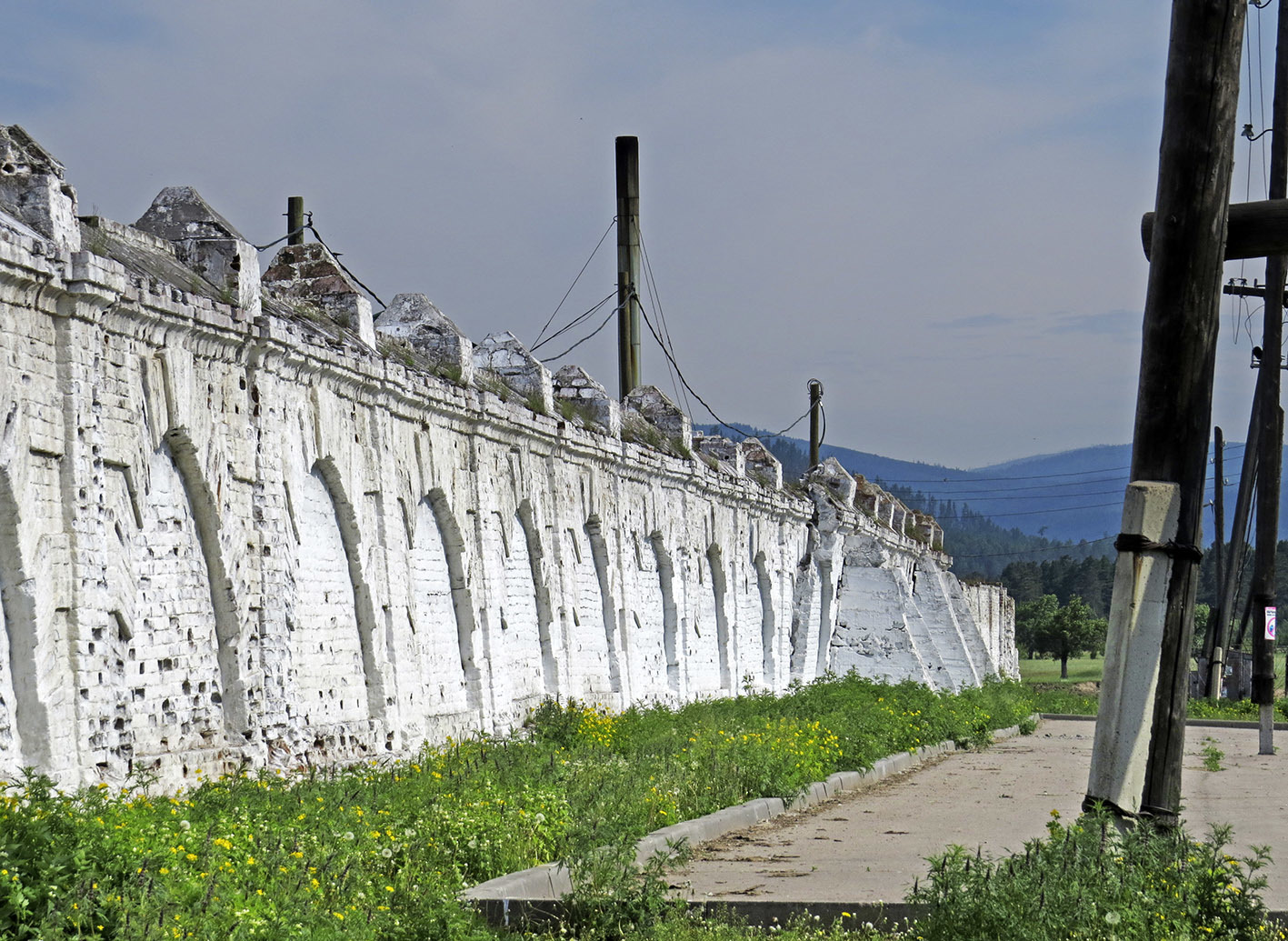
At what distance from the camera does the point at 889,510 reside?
127ft

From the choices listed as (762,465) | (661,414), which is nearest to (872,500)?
(762,465)

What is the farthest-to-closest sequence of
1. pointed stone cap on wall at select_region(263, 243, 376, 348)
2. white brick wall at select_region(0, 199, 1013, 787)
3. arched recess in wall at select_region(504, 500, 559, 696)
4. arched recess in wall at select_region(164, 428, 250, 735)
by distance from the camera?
arched recess in wall at select_region(504, 500, 559, 696) < pointed stone cap on wall at select_region(263, 243, 376, 348) < arched recess in wall at select_region(164, 428, 250, 735) < white brick wall at select_region(0, 199, 1013, 787)

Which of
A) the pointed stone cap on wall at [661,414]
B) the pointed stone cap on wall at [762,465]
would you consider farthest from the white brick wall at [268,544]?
the pointed stone cap on wall at [762,465]

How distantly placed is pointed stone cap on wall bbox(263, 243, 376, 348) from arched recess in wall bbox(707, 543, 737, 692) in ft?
38.9

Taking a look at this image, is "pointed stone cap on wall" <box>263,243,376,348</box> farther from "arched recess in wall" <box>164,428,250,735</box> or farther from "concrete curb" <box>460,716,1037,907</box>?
"concrete curb" <box>460,716,1037,907</box>

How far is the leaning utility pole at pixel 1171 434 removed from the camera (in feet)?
20.3

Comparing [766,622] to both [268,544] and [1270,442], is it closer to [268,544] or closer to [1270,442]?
[1270,442]

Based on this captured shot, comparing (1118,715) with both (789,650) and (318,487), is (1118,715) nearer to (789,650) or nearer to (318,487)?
(318,487)

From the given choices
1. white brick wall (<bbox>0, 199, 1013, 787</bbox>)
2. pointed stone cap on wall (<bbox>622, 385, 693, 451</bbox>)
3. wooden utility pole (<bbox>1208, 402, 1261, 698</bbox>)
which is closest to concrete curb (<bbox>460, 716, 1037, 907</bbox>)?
white brick wall (<bbox>0, 199, 1013, 787</bbox>)

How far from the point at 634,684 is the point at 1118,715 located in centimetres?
1421

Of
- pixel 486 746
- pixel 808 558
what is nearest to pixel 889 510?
pixel 808 558

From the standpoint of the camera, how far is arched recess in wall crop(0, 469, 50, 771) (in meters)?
8.46

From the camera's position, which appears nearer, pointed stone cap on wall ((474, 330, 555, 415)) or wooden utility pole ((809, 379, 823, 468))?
pointed stone cap on wall ((474, 330, 555, 415))

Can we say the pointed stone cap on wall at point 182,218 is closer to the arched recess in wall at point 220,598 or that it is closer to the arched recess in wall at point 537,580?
the arched recess in wall at point 220,598
